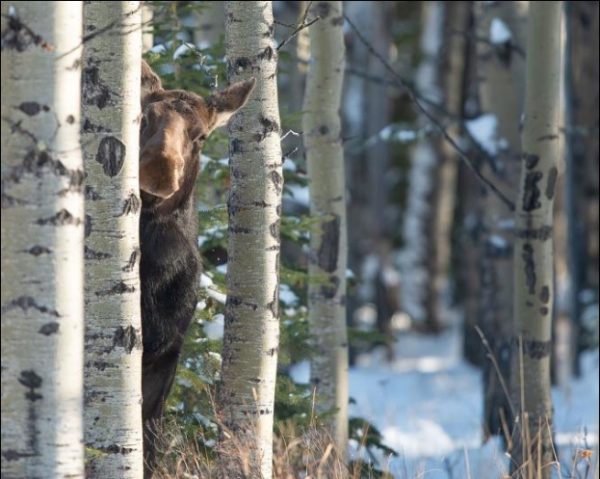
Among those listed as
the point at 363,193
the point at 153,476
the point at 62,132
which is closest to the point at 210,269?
the point at 153,476

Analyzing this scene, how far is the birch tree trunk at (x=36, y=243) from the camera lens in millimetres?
3629

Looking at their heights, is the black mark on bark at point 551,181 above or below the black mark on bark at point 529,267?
above

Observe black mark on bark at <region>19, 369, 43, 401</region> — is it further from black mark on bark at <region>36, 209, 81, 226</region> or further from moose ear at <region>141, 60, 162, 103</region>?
moose ear at <region>141, 60, 162, 103</region>

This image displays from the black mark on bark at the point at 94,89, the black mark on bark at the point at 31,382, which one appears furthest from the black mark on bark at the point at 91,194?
the black mark on bark at the point at 31,382

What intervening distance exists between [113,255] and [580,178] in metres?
14.0

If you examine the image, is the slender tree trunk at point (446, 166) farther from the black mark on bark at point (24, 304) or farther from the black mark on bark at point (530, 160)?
the black mark on bark at point (24, 304)

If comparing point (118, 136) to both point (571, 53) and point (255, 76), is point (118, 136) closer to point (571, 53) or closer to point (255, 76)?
point (255, 76)

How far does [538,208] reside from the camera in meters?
8.72

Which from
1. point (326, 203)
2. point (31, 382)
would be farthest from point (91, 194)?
point (326, 203)

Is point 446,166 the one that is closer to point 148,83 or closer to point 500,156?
point 500,156

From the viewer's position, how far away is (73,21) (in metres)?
3.72

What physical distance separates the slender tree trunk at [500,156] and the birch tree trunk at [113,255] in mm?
6978

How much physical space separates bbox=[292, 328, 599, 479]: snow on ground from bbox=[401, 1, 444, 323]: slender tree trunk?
3779 mm

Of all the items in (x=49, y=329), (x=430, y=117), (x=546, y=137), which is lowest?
(x=49, y=329)
